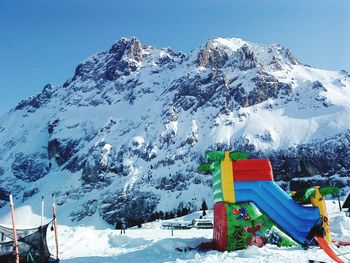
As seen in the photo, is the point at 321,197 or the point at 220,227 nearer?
the point at 220,227

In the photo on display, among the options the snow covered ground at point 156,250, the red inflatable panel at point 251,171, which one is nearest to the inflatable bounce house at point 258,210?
the red inflatable panel at point 251,171

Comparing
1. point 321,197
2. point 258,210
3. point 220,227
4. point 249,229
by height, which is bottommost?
point 249,229

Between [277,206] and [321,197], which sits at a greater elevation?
[321,197]

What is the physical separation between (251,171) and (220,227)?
2.67m

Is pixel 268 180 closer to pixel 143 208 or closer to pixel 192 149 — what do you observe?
pixel 143 208

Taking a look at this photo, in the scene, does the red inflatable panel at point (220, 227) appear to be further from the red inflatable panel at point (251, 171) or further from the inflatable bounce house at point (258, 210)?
the red inflatable panel at point (251, 171)

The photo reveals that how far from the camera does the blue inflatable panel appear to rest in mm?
19969

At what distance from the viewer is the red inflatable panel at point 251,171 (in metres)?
20.0

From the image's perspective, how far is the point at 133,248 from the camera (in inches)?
866

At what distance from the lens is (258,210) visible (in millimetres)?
20203

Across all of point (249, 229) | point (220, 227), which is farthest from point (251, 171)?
point (220, 227)

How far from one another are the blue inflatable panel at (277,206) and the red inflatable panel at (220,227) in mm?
843

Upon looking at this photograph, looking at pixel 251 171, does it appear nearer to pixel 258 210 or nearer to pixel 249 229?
pixel 258 210

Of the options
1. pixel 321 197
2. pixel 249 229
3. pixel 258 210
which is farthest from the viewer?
pixel 321 197
